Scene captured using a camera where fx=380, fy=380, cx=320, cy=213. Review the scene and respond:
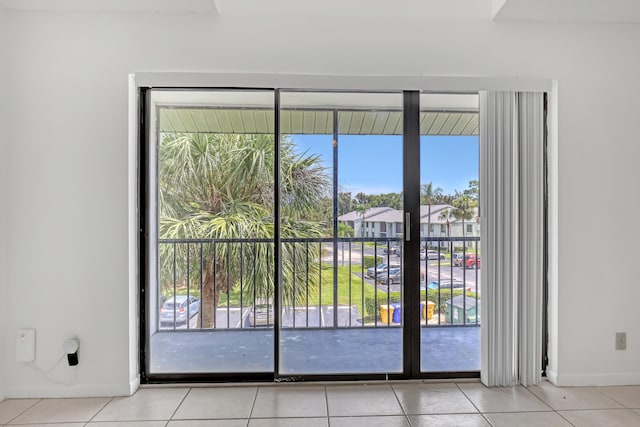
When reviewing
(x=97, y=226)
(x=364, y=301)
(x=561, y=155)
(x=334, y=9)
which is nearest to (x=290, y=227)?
(x=364, y=301)

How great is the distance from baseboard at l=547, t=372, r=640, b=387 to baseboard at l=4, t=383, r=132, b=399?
9.04 ft

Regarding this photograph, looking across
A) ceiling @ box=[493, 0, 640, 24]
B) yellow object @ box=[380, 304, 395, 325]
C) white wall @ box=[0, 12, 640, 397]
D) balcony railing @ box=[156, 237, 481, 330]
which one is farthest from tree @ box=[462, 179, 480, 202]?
ceiling @ box=[493, 0, 640, 24]

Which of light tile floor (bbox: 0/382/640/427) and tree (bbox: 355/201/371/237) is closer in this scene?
light tile floor (bbox: 0/382/640/427)

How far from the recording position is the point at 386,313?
104 inches

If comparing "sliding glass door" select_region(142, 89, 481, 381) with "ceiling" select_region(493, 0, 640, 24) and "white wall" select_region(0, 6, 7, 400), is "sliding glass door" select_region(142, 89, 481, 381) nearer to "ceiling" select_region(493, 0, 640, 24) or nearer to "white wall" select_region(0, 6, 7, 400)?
"ceiling" select_region(493, 0, 640, 24)

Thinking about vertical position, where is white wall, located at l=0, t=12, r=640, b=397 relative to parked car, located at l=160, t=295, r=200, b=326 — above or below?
above

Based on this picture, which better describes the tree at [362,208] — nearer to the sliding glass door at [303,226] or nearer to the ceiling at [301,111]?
the sliding glass door at [303,226]

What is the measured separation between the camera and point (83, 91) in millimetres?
2371

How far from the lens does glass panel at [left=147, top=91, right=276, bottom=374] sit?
2.56m

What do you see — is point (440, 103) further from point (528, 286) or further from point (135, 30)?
point (135, 30)

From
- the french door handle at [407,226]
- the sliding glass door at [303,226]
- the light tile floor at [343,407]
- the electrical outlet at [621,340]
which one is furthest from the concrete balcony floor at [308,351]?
the electrical outlet at [621,340]

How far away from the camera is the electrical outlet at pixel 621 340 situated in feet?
8.15

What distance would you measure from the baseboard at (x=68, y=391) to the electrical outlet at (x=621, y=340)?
123 inches

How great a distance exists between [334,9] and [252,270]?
180cm
